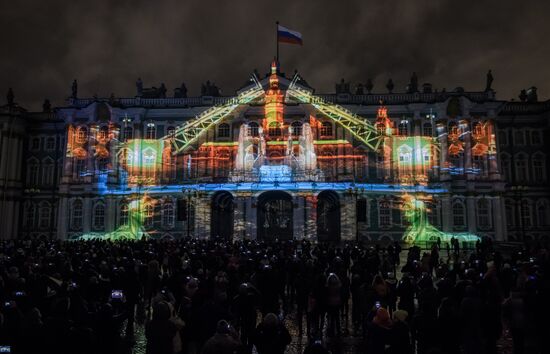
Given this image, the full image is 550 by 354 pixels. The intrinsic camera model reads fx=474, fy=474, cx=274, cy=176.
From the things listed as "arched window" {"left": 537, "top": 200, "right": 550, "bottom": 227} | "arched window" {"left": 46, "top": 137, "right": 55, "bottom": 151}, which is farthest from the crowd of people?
"arched window" {"left": 46, "top": 137, "right": 55, "bottom": 151}

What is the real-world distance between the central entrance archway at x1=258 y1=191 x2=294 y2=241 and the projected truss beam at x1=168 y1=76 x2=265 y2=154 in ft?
35.0

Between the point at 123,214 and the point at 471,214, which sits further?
the point at 123,214

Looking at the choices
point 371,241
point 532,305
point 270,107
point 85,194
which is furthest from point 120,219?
point 532,305

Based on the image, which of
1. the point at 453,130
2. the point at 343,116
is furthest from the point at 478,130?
the point at 343,116

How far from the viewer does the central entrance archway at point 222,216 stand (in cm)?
5097

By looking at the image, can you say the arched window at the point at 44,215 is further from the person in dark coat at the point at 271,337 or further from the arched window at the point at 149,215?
the person in dark coat at the point at 271,337

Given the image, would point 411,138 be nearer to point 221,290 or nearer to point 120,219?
point 120,219

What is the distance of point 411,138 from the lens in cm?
5244

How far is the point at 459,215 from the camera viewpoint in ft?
171

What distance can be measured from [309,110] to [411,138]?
38.7 feet

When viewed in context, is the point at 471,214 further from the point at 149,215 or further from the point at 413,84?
the point at 149,215

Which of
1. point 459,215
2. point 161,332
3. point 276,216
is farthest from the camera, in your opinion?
point 276,216

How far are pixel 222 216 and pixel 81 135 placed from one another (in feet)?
64.5

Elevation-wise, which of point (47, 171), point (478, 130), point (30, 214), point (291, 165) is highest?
point (478, 130)
